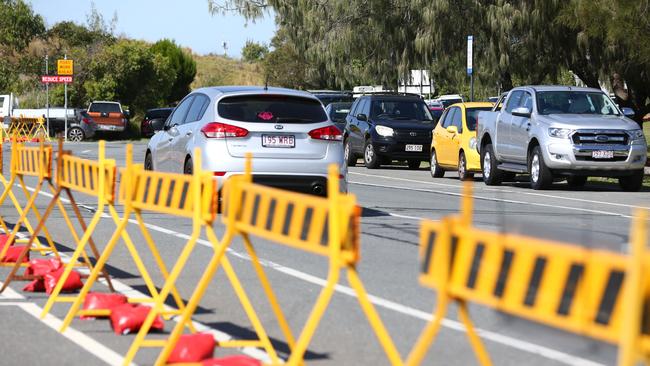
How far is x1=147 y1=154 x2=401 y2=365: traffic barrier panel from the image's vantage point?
18.3 ft

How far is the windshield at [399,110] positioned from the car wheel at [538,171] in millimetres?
8901

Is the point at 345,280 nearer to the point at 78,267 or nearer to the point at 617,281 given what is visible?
the point at 78,267

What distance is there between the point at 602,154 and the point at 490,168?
305cm

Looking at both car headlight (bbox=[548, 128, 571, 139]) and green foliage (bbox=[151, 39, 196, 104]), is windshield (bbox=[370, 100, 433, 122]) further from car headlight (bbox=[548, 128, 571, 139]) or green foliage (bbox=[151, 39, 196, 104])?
green foliage (bbox=[151, 39, 196, 104])

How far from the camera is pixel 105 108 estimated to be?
56719 mm

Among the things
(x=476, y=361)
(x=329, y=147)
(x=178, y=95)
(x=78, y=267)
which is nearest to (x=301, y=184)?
(x=329, y=147)

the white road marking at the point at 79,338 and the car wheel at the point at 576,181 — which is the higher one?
the white road marking at the point at 79,338

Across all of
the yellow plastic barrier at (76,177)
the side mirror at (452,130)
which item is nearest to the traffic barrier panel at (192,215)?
the yellow plastic barrier at (76,177)

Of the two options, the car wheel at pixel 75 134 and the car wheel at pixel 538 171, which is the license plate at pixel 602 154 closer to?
the car wheel at pixel 538 171

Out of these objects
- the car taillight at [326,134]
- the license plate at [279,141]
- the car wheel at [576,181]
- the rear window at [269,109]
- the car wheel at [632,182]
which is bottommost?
the car wheel at [576,181]

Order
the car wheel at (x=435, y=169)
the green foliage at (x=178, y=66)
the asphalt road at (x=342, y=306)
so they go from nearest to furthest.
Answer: the asphalt road at (x=342, y=306), the car wheel at (x=435, y=169), the green foliage at (x=178, y=66)

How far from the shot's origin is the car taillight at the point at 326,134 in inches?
611

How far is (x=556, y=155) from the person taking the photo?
886 inches

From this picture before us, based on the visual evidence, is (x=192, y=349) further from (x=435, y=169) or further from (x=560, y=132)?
(x=435, y=169)
